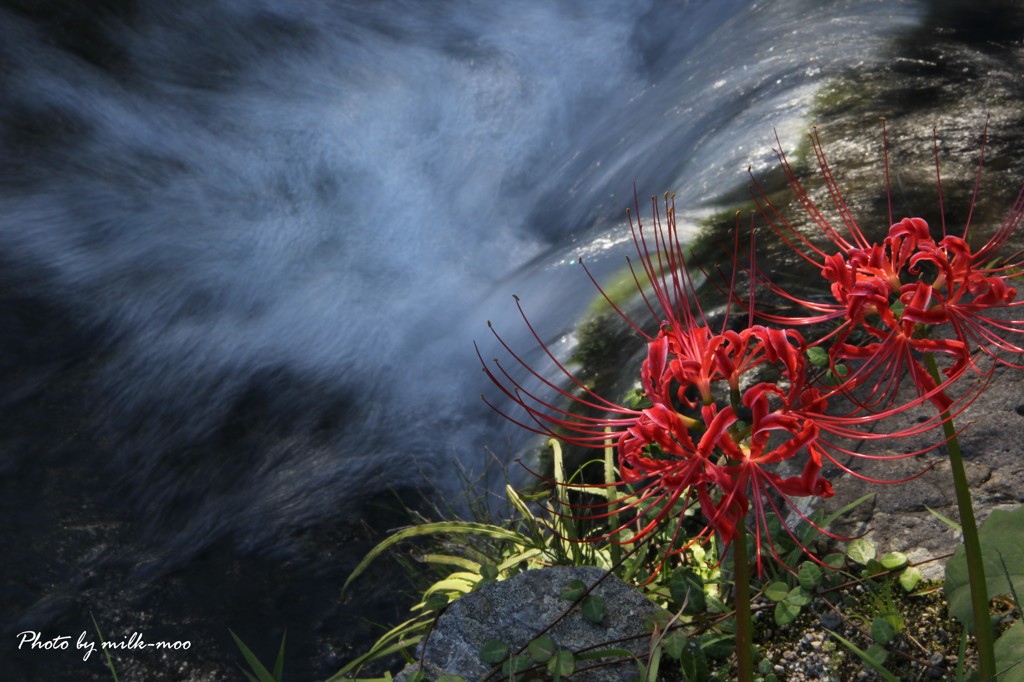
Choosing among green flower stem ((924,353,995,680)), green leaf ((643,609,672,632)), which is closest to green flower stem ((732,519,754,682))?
green flower stem ((924,353,995,680))

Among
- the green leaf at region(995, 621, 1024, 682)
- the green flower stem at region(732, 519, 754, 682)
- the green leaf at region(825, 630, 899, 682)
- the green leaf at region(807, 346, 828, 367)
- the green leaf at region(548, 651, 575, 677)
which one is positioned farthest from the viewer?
the green leaf at region(807, 346, 828, 367)

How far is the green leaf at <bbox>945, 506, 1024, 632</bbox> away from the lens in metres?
1.88

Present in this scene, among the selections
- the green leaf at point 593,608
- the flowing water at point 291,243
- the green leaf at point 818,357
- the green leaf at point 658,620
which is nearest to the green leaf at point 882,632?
the green leaf at point 658,620

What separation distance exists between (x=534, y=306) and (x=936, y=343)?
2985mm

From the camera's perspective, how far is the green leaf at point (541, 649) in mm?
2281

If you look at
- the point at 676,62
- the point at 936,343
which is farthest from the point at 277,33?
the point at 936,343

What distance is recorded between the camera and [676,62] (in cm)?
622

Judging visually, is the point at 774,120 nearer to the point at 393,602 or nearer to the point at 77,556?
the point at 393,602

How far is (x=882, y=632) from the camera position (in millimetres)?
2246

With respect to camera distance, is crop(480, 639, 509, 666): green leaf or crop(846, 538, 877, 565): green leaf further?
crop(846, 538, 877, 565): green leaf

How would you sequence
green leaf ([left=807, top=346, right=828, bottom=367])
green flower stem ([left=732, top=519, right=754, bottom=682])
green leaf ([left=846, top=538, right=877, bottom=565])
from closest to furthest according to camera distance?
green flower stem ([left=732, top=519, right=754, bottom=682]) < green leaf ([left=846, top=538, right=877, bottom=565]) < green leaf ([left=807, top=346, right=828, bottom=367])

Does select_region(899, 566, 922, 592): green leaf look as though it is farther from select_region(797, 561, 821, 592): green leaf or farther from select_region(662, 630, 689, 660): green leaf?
select_region(662, 630, 689, 660): green leaf

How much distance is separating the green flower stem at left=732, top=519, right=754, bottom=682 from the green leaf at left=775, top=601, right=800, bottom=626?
2.47 feet

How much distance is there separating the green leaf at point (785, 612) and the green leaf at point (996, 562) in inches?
16.9
